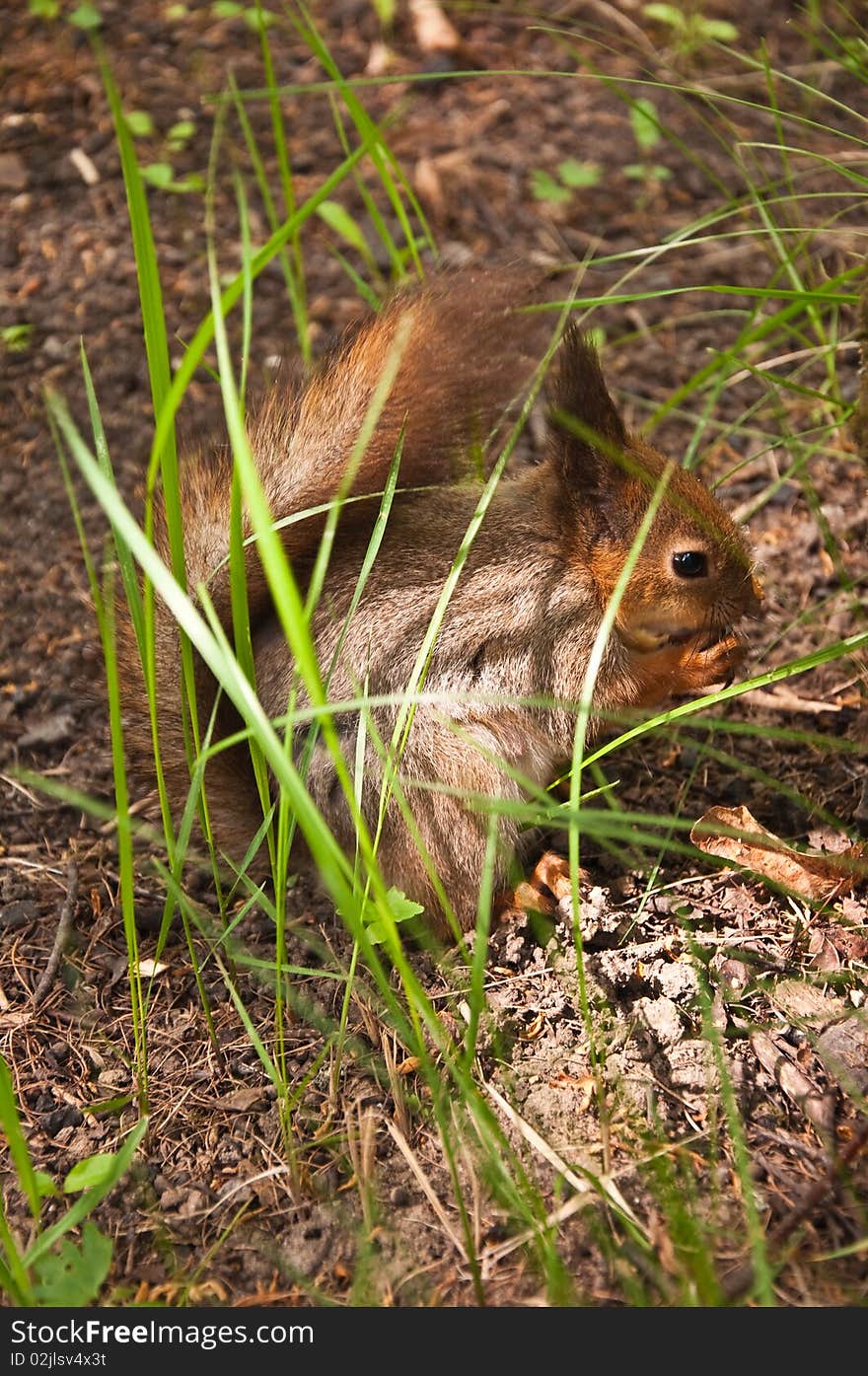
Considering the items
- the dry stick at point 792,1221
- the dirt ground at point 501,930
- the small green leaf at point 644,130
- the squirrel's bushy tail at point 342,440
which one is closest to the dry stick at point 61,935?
the dirt ground at point 501,930

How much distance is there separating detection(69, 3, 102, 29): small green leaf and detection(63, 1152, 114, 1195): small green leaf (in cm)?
391

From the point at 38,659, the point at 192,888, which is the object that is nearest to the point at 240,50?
the point at 38,659

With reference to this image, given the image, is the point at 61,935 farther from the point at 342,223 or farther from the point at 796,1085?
the point at 342,223

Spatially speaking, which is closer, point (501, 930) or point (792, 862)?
point (792, 862)

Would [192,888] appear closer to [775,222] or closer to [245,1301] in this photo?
[245,1301]

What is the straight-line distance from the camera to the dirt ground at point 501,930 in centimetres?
197

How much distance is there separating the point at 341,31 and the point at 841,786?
3.32 m

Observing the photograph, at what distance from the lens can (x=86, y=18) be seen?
4.36 m

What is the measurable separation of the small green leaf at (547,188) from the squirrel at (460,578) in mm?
1312

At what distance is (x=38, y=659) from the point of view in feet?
10.1

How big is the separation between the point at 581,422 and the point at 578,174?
1876mm

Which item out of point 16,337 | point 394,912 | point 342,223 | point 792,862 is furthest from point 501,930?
point 16,337

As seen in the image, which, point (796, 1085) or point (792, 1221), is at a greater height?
point (792, 1221)

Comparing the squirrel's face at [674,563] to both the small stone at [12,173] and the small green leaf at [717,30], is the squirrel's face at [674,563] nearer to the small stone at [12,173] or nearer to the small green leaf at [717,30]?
the small green leaf at [717,30]
